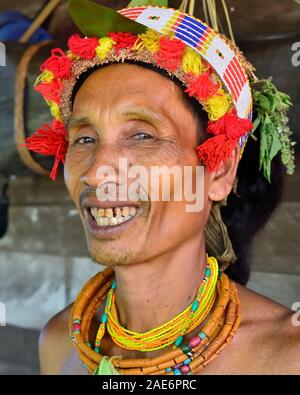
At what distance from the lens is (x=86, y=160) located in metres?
1.88

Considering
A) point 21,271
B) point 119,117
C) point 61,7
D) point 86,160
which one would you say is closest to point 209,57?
point 119,117

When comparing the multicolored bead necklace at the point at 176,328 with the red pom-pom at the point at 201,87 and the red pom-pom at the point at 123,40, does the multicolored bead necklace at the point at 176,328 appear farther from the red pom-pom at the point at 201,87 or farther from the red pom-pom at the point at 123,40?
the red pom-pom at the point at 123,40

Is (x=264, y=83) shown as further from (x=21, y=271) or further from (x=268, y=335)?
(x=21, y=271)

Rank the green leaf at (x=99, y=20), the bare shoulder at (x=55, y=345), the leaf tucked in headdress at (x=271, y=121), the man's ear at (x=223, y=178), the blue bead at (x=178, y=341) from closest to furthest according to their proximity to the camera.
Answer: the green leaf at (x=99, y=20)
the blue bead at (x=178, y=341)
the man's ear at (x=223, y=178)
the leaf tucked in headdress at (x=271, y=121)
the bare shoulder at (x=55, y=345)

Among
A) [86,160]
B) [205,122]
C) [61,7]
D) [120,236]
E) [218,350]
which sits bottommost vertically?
[218,350]

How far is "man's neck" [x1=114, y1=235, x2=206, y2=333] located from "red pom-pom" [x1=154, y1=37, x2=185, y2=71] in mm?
622

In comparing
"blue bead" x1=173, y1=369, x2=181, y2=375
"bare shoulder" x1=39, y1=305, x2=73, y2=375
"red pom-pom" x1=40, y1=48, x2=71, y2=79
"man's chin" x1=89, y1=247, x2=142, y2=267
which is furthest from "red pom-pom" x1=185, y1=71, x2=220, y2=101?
"bare shoulder" x1=39, y1=305, x2=73, y2=375

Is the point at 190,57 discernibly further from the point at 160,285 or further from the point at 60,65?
the point at 160,285

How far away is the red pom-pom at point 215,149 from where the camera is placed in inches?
72.6

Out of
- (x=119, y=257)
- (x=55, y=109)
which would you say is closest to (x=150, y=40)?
(x=55, y=109)

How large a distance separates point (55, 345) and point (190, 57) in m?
1.31

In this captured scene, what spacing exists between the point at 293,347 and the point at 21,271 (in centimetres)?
219

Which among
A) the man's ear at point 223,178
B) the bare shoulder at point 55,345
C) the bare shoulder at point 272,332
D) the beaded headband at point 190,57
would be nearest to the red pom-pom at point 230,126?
the beaded headband at point 190,57

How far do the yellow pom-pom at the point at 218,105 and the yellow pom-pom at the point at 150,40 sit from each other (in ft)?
0.82
